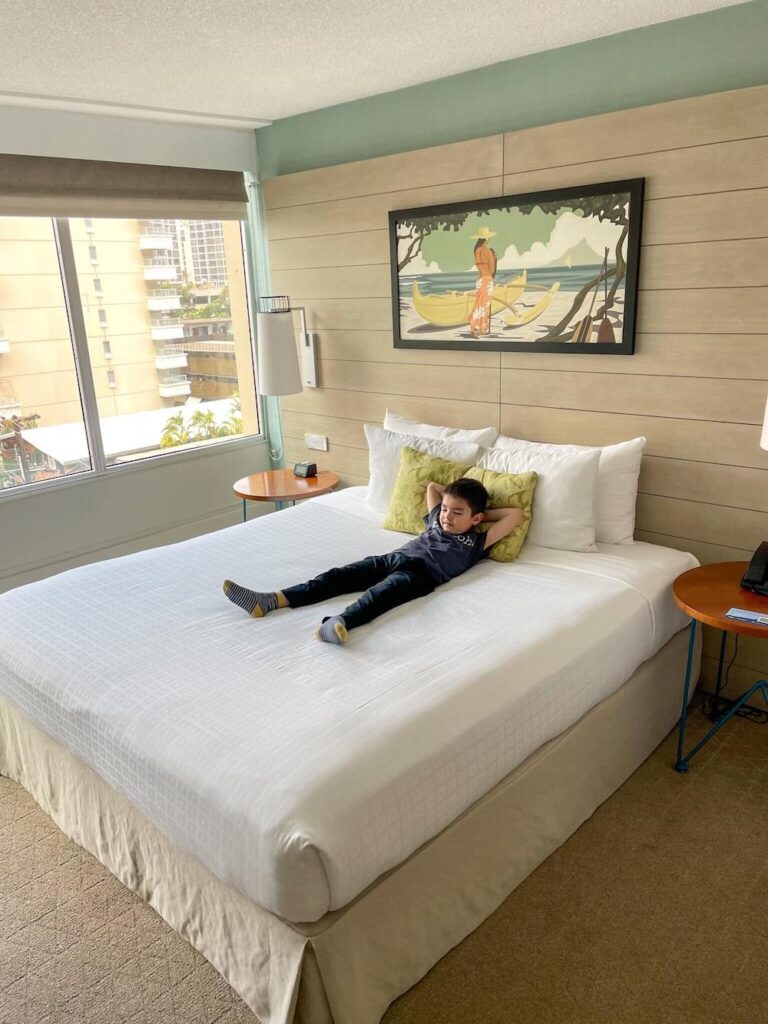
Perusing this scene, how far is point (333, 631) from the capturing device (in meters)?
2.17

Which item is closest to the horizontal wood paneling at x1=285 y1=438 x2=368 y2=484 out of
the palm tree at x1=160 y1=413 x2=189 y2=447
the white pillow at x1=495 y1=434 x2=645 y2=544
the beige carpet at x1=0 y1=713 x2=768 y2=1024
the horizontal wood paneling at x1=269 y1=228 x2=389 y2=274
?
the palm tree at x1=160 y1=413 x2=189 y2=447

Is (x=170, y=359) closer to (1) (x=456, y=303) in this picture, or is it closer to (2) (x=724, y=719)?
(1) (x=456, y=303)

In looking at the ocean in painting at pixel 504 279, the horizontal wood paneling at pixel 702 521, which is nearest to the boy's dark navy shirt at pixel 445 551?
the horizontal wood paneling at pixel 702 521

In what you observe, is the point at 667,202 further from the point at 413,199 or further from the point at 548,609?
the point at 548,609

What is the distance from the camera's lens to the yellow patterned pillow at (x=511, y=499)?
2.74m

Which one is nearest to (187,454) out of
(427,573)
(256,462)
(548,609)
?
(256,462)

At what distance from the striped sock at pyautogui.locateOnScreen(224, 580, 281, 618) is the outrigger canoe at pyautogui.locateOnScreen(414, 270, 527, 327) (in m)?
1.63

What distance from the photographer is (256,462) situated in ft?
15.4

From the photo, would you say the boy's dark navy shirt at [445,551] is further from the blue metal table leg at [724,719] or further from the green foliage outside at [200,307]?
the green foliage outside at [200,307]

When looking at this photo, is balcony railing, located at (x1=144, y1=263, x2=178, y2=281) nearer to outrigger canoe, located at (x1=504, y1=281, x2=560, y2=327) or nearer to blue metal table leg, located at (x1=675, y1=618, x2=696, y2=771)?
outrigger canoe, located at (x1=504, y1=281, x2=560, y2=327)

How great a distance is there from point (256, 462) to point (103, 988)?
3246 millimetres

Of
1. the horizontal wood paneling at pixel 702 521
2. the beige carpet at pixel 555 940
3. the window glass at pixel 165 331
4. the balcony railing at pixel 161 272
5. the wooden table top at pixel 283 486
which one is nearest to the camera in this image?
the beige carpet at pixel 555 940

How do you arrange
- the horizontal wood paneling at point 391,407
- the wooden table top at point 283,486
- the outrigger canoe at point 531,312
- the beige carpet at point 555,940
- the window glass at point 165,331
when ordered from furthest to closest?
the window glass at point 165,331 < the wooden table top at point 283,486 < the horizontal wood paneling at point 391,407 < the outrigger canoe at point 531,312 < the beige carpet at point 555,940

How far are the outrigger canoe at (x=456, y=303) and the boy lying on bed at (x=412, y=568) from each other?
841mm
